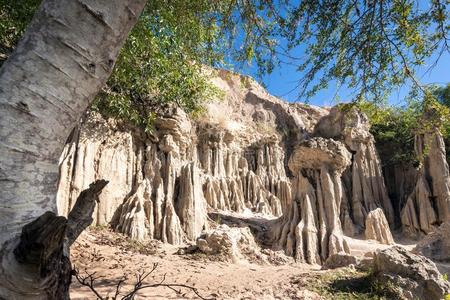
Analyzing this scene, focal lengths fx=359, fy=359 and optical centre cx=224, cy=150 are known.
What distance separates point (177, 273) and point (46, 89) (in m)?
6.28

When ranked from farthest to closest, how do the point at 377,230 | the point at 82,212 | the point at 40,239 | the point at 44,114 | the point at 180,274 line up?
the point at 377,230, the point at 180,274, the point at 82,212, the point at 44,114, the point at 40,239

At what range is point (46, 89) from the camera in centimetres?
116

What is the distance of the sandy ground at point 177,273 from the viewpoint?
5359 millimetres

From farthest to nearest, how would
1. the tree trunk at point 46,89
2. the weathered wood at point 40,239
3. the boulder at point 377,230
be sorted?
the boulder at point 377,230, the tree trunk at point 46,89, the weathered wood at point 40,239

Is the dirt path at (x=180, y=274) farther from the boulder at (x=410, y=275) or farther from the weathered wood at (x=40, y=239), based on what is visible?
the weathered wood at (x=40, y=239)

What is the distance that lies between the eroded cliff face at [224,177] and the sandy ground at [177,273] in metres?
1.77

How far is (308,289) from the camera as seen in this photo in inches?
231

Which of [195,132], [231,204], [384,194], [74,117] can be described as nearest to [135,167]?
[231,204]

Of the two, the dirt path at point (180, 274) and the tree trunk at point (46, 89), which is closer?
the tree trunk at point (46, 89)

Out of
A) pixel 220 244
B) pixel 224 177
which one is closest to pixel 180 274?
pixel 220 244

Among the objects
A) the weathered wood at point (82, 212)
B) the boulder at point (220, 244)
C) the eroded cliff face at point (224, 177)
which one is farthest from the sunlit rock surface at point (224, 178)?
the weathered wood at point (82, 212)

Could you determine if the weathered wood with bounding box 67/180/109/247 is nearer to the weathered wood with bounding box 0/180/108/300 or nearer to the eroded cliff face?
the weathered wood with bounding box 0/180/108/300

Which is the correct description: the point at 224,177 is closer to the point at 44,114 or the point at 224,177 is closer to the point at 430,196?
the point at 430,196

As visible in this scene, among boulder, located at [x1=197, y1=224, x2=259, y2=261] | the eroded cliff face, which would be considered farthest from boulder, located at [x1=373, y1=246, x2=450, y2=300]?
boulder, located at [x1=197, y1=224, x2=259, y2=261]
